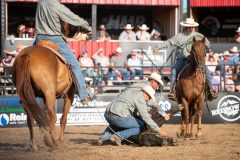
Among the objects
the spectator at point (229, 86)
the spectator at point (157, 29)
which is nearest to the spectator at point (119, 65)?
the spectator at point (157, 29)

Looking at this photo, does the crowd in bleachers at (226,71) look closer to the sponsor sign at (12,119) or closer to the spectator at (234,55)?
the spectator at (234,55)

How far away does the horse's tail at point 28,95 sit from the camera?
34.4 ft

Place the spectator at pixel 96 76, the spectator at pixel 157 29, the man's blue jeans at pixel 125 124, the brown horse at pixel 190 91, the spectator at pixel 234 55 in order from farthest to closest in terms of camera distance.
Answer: the spectator at pixel 157 29
the spectator at pixel 234 55
the spectator at pixel 96 76
the brown horse at pixel 190 91
the man's blue jeans at pixel 125 124

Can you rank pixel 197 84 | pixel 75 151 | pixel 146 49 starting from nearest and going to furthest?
pixel 75 151 < pixel 197 84 < pixel 146 49

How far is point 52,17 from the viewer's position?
1155 centimetres

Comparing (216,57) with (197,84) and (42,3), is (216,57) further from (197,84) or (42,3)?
(42,3)

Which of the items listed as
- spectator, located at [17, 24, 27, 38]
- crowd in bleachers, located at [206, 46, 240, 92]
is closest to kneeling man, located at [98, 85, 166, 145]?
crowd in bleachers, located at [206, 46, 240, 92]

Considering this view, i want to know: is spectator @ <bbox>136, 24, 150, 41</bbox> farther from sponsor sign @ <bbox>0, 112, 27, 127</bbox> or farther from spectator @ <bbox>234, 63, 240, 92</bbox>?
sponsor sign @ <bbox>0, 112, 27, 127</bbox>

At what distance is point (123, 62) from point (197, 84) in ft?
23.1

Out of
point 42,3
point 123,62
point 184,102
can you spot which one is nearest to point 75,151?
point 42,3

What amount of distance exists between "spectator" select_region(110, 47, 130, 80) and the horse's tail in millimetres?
7667

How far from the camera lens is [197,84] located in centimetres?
1395

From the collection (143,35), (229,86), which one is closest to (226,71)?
(229,86)

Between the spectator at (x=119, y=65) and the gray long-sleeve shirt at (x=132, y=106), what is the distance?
6.64m
